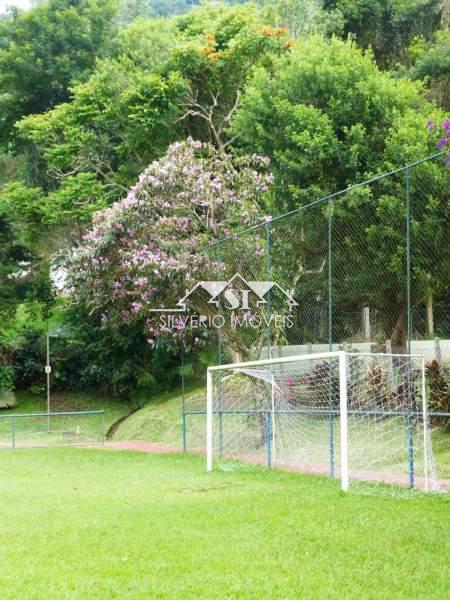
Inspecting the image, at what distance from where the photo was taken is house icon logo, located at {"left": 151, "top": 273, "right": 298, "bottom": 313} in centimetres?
1434

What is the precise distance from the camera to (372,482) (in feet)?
34.8

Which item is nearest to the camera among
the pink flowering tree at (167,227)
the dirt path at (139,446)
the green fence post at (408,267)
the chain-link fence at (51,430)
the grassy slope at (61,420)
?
the green fence post at (408,267)

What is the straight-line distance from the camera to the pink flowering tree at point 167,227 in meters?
18.5

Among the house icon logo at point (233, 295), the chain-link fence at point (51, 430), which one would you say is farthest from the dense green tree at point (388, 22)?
the chain-link fence at point (51, 430)

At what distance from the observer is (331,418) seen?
40.0ft

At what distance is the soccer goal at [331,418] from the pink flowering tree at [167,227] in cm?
336

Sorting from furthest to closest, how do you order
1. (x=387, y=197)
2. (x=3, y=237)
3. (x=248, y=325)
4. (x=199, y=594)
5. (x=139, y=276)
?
(x=3, y=237) < (x=139, y=276) < (x=248, y=325) < (x=387, y=197) < (x=199, y=594)

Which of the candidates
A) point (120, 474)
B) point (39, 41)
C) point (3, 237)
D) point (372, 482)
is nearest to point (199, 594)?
point (372, 482)

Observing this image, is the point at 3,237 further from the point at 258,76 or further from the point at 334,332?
the point at 334,332

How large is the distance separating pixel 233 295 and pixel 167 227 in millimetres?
3264

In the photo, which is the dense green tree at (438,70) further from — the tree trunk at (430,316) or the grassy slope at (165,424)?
the tree trunk at (430,316)

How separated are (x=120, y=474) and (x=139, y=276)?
271 inches

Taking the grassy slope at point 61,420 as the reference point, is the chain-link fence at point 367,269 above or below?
above

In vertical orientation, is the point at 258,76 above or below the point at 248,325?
above
